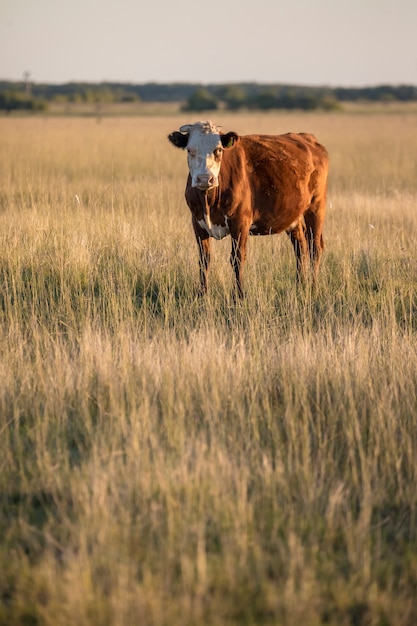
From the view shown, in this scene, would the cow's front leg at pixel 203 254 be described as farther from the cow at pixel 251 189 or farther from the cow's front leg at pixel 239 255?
the cow's front leg at pixel 239 255

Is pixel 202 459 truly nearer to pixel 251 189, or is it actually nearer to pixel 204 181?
pixel 204 181

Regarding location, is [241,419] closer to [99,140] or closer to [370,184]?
[370,184]

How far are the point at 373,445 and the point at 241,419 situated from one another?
72 cm

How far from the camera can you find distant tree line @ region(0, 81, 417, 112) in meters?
84.9

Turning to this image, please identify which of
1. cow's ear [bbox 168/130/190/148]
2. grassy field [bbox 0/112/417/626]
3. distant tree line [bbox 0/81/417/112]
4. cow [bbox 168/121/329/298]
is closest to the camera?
grassy field [bbox 0/112/417/626]

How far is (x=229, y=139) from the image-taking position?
691 cm

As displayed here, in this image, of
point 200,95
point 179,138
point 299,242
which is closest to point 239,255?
point 179,138

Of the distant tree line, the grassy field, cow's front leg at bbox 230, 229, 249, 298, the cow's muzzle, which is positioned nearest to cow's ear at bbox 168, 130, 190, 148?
the cow's muzzle

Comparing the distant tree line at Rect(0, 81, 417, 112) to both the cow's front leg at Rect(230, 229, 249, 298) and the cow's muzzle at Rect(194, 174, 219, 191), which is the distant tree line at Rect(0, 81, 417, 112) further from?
the cow's muzzle at Rect(194, 174, 219, 191)

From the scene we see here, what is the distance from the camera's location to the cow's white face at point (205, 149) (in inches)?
260

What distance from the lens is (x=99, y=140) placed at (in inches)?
1068

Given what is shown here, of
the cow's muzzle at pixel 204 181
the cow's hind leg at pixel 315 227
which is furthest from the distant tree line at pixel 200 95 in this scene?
the cow's muzzle at pixel 204 181

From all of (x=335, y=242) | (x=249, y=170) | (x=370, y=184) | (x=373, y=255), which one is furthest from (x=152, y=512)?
(x=370, y=184)

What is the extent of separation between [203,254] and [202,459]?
376 centimetres
